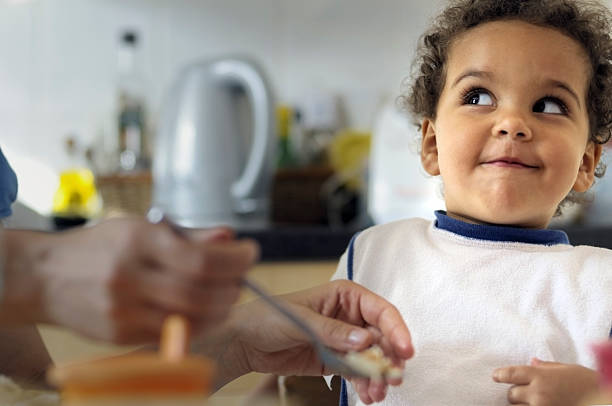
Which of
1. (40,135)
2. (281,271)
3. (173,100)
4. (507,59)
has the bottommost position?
(281,271)

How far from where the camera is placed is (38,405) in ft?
1.75

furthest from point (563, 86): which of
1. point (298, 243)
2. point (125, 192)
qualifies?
point (125, 192)

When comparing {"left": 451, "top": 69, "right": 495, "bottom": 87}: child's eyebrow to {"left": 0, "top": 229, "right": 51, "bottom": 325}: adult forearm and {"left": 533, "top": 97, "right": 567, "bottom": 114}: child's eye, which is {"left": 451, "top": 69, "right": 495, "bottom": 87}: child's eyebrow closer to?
{"left": 533, "top": 97, "right": 567, "bottom": 114}: child's eye

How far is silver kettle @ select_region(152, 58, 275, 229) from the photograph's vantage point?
1.86m

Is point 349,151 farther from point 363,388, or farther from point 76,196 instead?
point 363,388

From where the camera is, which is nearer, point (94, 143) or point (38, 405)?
point (38, 405)

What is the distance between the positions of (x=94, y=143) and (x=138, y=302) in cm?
193

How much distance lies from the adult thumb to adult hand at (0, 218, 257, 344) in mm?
217

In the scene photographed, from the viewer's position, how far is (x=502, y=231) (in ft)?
2.77

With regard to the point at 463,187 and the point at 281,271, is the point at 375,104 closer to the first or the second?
the point at 281,271

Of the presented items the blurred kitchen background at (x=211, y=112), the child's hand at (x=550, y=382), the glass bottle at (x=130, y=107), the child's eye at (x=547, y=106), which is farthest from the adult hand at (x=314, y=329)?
the glass bottle at (x=130, y=107)

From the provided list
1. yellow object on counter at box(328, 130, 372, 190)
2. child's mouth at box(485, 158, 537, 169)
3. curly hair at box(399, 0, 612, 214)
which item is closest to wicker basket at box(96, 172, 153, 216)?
yellow object on counter at box(328, 130, 372, 190)

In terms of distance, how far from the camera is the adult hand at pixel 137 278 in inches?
14.4

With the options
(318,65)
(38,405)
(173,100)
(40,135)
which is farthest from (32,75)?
(38,405)
